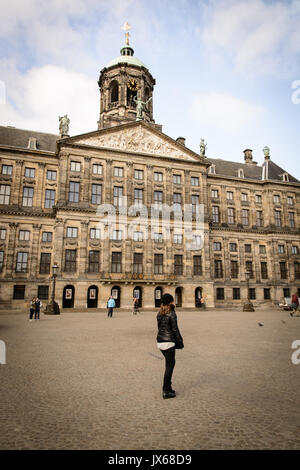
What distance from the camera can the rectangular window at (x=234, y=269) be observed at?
45062mm

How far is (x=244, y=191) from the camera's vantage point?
48656 millimetres

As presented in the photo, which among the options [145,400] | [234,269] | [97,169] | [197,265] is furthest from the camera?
[234,269]

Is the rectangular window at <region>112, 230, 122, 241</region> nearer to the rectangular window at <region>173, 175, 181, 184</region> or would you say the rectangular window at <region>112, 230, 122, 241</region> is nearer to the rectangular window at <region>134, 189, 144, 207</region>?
the rectangular window at <region>134, 189, 144, 207</region>

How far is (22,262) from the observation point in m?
36.0

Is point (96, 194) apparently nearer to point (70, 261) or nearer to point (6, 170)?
point (70, 261)

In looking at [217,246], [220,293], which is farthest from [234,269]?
[220,293]

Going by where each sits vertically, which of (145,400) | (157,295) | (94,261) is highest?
(94,261)

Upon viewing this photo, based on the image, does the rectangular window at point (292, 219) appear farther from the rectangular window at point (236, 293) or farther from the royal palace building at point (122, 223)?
the rectangular window at point (236, 293)

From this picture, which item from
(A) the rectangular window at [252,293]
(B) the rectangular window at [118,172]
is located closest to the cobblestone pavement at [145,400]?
(B) the rectangular window at [118,172]

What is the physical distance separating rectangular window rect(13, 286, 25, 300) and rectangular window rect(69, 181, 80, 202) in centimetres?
1172

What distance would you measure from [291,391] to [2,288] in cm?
3444

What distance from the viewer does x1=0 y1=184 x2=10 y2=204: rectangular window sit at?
121 feet

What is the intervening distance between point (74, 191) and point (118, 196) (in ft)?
17.7

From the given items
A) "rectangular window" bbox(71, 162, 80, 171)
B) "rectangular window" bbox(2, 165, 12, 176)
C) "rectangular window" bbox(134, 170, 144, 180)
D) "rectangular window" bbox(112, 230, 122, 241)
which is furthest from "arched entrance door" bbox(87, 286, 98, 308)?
"rectangular window" bbox(2, 165, 12, 176)
